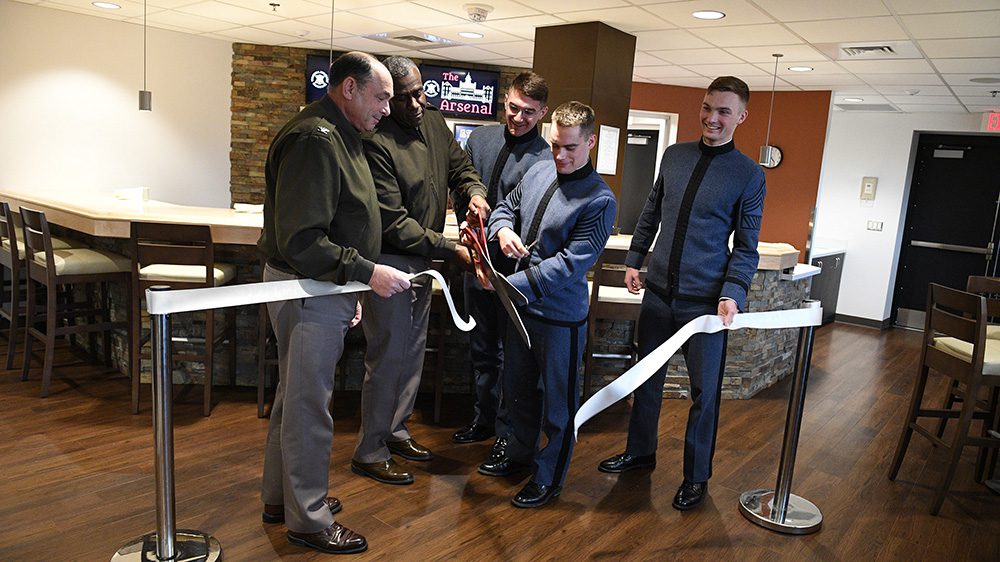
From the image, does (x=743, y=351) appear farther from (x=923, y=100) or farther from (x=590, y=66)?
(x=923, y=100)

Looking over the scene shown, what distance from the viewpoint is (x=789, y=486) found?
283cm

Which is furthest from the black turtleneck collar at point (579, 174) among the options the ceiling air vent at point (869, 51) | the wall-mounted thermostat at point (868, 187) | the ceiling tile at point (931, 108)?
the wall-mounted thermostat at point (868, 187)

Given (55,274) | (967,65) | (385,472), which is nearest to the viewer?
(385,472)

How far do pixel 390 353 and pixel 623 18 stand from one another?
140 inches

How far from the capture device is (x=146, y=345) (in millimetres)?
3932

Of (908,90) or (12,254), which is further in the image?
(908,90)

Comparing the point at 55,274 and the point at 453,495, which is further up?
the point at 55,274

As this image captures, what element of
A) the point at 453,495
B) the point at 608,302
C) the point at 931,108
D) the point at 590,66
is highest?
the point at 931,108

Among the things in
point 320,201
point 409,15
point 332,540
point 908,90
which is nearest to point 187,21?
point 409,15

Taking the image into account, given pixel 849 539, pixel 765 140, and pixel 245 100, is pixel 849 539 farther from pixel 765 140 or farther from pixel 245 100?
pixel 245 100

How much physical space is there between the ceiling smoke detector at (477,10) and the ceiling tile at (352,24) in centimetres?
Answer: 107

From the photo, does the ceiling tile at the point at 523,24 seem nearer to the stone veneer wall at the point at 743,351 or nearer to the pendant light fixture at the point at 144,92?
the stone veneer wall at the point at 743,351

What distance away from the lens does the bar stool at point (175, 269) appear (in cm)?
330

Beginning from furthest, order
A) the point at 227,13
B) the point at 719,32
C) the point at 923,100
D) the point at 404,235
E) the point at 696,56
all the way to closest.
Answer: the point at 923,100 → the point at 696,56 → the point at 227,13 → the point at 719,32 → the point at 404,235
